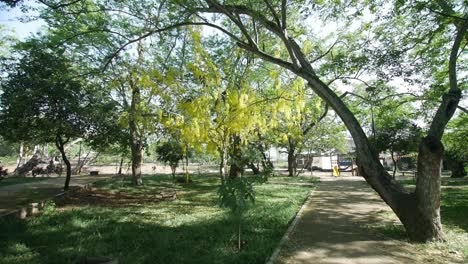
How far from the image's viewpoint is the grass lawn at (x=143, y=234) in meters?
4.80

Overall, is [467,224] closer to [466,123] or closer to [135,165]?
[466,123]

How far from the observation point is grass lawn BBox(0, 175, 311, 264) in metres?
4.80

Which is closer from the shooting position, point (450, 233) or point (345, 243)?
point (345, 243)

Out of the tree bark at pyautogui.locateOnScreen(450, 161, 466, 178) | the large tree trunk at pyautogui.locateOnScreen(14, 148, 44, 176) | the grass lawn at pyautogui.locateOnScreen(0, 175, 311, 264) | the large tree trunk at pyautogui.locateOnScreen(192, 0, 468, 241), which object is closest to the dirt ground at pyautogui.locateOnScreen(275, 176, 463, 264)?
the grass lawn at pyautogui.locateOnScreen(0, 175, 311, 264)

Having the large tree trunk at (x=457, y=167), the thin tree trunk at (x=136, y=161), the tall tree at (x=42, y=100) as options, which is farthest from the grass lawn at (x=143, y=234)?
the large tree trunk at (x=457, y=167)

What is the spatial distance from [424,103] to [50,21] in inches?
622

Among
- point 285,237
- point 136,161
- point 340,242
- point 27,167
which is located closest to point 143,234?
point 285,237

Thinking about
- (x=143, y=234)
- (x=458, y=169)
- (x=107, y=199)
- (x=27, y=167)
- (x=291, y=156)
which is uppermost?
(x=291, y=156)

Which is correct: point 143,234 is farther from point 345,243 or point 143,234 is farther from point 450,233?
point 450,233

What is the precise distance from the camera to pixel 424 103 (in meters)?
12.9

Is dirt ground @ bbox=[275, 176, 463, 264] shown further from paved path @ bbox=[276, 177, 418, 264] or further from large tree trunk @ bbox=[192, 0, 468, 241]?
large tree trunk @ bbox=[192, 0, 468, 241]

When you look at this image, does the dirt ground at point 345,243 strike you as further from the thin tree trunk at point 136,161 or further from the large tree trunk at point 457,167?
the large tree trunk at point 457,167

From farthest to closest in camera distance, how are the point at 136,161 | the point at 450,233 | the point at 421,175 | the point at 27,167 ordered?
the point at 27,167, the point at 136,161, the point at 450,233, the point at 421,175

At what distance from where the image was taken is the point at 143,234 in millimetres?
5988
